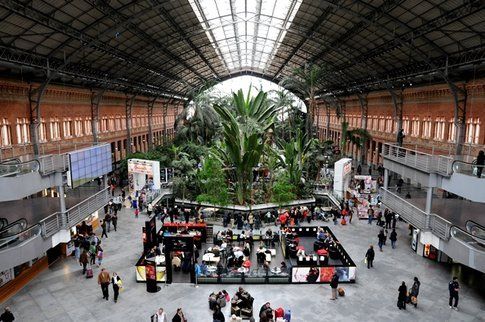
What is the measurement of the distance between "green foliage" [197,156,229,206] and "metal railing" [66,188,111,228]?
7.36m

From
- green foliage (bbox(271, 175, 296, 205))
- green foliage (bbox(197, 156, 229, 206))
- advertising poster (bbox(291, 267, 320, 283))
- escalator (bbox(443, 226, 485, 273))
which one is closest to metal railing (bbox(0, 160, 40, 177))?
advertising poster (bbox(291, 267, 320, 283))

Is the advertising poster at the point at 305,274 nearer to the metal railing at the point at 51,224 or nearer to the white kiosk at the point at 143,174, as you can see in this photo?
the metal railing at the point at 51,224

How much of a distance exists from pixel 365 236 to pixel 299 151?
868 centimetres

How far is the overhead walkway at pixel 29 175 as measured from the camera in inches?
515

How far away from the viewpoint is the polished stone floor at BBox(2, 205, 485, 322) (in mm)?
13203

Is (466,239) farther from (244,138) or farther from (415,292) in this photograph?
(244,138)

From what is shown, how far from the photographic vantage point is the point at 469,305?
13891 mm

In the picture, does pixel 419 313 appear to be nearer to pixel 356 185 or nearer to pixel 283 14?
pixel 356 185

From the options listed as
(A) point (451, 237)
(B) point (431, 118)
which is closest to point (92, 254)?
(A) point (451, 237)

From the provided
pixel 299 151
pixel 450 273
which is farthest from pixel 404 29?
pixel 450 273

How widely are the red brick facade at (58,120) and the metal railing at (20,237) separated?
12.6ft

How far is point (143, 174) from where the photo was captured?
28.9 m

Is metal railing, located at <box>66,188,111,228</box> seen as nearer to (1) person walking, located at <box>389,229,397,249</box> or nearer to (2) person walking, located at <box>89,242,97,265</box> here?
(2) person walking, located at <box>89,242,97,265</box>

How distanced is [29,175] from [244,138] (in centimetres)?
1407
